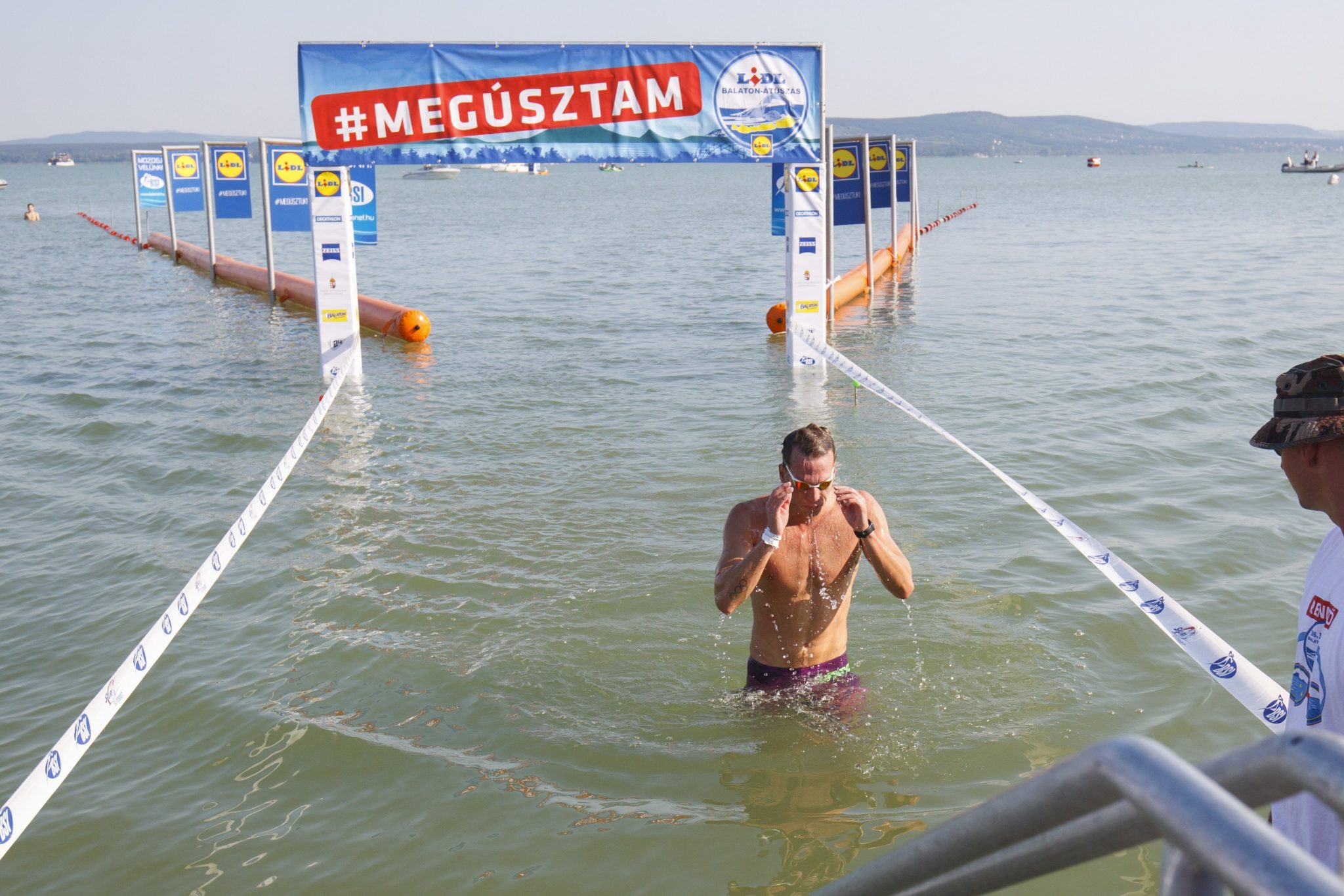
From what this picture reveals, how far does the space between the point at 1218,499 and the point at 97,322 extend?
733 inches

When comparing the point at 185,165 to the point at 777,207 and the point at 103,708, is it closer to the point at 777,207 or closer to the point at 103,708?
the point at 777,207

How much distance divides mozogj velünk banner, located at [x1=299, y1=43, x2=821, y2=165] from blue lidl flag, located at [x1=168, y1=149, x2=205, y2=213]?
14494mm

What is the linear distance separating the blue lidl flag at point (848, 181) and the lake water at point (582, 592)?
190 cm

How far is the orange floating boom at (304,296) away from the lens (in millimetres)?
17328

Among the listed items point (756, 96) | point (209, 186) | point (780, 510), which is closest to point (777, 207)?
point (756, 96)

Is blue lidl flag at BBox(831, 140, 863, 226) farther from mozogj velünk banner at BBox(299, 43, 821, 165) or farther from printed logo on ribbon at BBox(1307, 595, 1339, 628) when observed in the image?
printed logo on ribbon at BBox(1307, 595, 1339, 628)

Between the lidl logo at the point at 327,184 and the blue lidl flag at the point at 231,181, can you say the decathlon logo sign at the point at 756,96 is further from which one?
the blue lidl flag at the point at 231,181

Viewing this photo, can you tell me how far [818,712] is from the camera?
5.27 m

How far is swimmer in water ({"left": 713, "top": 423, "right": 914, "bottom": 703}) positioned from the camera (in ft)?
15.2

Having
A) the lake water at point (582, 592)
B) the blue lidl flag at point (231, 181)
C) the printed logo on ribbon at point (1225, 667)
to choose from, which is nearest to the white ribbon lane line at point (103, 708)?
the lake water at point (582, 592)

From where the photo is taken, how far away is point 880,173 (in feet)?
67.4

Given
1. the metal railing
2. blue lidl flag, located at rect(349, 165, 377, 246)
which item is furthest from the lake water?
the metal railing

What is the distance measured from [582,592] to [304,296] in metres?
15.3

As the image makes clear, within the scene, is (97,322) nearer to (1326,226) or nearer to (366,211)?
(366,211)
